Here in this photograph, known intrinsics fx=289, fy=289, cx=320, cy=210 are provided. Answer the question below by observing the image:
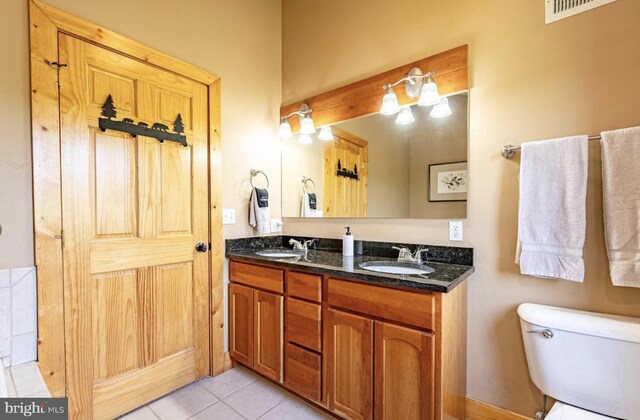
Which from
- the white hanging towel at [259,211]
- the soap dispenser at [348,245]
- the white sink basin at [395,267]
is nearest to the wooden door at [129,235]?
the white hanging towel at [259,211]

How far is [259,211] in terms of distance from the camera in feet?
7.45

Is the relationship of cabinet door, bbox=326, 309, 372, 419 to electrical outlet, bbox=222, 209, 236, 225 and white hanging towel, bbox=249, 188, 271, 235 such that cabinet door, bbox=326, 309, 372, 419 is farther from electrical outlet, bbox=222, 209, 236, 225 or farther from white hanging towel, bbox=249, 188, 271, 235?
electrical outlet, bbox=222, 209, 236, 225

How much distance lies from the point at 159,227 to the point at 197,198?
12.1 inches

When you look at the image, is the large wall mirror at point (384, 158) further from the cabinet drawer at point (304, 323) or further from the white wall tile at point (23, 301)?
the white wall tile at point (23, 301)

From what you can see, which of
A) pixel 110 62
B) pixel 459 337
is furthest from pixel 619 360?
pixel 110 62

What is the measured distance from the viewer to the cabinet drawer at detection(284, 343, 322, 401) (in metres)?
1.64

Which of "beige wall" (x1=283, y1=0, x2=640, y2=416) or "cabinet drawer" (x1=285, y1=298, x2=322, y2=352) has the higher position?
A: "beige wall" (x1=283, y1=0, x2=640, y2=416)

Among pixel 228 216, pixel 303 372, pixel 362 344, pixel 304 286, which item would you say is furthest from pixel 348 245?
pixel 228 216

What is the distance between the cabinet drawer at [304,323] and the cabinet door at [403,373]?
367 millimetres

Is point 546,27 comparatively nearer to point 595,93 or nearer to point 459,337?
point 595,93

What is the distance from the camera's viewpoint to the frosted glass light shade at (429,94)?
1669 millimetres

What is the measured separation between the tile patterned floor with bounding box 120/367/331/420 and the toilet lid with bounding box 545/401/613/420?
111 centimetres

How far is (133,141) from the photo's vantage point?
1.72m

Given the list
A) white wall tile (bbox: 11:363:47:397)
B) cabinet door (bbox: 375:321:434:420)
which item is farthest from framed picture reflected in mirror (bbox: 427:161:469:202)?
white wall tile (bbox: 11:363:47:397)
